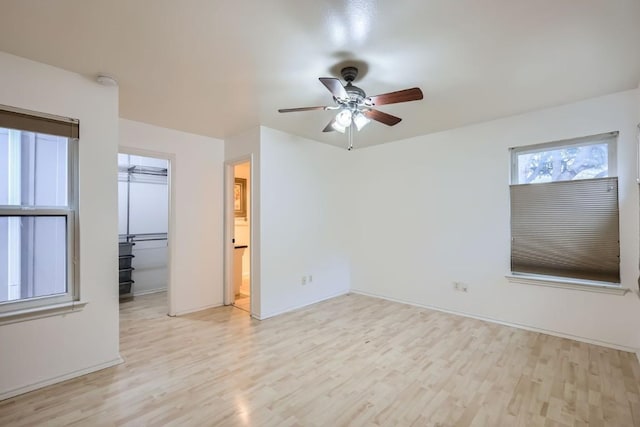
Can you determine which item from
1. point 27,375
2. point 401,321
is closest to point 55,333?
point 27,375

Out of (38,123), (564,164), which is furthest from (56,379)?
(564,164)

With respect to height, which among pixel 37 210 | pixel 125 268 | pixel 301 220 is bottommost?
pixel 125 268

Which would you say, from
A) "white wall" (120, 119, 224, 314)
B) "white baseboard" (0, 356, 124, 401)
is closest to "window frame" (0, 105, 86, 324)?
"white baseboard" (0, 356, 124, 401)

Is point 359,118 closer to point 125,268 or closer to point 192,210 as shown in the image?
point 192,210

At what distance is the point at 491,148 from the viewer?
357 centimetres

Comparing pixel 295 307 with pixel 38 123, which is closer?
pixel 38 123

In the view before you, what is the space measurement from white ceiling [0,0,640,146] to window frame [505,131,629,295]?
0.43 meters

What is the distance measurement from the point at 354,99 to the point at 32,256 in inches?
110

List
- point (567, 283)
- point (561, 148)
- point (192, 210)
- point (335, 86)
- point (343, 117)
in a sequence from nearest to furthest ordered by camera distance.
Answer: point (335, 86) < point (343, 117) < point (567, 283) < point (561, 148) < point (192, 210)

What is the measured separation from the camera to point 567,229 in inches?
121

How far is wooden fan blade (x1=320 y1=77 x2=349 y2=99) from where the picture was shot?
1.93m

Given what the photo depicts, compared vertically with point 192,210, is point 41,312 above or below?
A: below

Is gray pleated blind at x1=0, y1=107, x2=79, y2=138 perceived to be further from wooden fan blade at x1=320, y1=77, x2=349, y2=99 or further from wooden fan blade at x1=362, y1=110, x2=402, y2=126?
wooden fan blade at x1=362, y1=110, x2=402, y2=126

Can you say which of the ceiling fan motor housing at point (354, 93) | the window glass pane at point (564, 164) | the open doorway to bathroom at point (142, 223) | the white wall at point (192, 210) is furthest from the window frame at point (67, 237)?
the window glass pane at point (564, 164)
